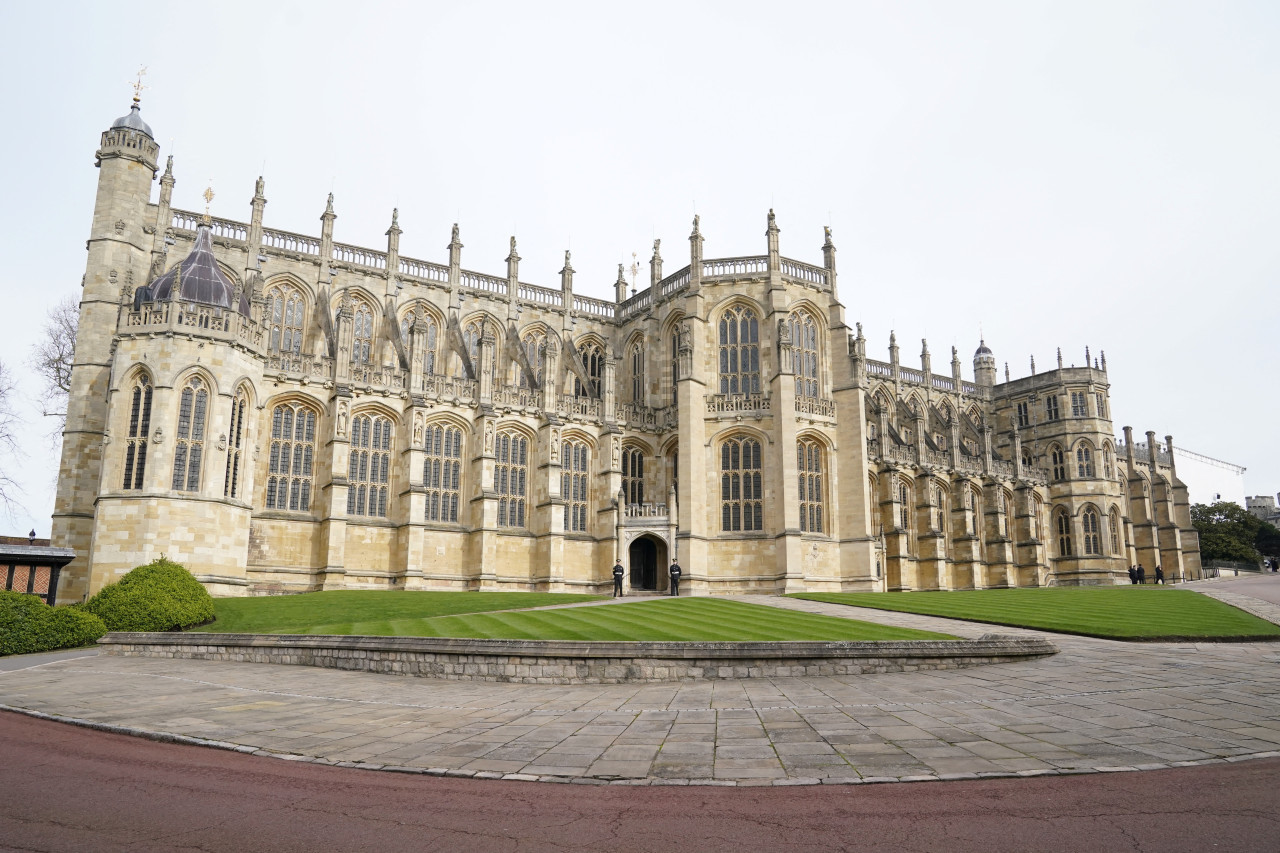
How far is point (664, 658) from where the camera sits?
1692 centimetres

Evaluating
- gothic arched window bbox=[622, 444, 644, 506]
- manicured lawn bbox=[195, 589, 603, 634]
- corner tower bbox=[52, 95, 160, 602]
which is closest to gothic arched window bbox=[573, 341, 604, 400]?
gothic arched window bbox=[622, 444, 644, 506]

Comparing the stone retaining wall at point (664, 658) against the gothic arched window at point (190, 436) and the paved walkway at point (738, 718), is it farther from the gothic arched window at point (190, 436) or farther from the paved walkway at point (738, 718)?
the gothic arched window at point (190, 436)

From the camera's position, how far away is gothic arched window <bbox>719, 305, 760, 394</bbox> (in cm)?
4422

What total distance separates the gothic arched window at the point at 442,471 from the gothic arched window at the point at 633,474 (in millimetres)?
9190

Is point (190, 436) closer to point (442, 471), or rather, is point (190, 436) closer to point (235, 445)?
point (235, 445)

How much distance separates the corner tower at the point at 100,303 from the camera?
34250 millimetres

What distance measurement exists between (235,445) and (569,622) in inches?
740

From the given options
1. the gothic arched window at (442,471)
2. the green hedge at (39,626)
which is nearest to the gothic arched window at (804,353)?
the gothic arched window at (442,471)

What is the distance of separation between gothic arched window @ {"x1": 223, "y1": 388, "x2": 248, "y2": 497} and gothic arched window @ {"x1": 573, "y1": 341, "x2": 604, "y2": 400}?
18.5 meters

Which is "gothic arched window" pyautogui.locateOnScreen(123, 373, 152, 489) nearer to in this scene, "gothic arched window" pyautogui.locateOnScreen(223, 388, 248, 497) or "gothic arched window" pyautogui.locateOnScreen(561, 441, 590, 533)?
"gothic arched window" pyautogui.locateOnScreen(223, 388, 248, 497)

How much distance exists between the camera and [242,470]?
33.8m

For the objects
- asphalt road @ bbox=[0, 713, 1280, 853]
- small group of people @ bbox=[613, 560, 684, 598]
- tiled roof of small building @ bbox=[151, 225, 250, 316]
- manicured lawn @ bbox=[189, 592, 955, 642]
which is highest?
tiled roof of small building @ bbox=[151, 225, 250, 316]

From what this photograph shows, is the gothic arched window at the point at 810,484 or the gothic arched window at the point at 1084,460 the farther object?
the gothic arched window at the point at 1084,460

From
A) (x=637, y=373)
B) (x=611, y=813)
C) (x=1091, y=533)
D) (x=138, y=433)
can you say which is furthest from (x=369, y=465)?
(x=1091, y=533)
